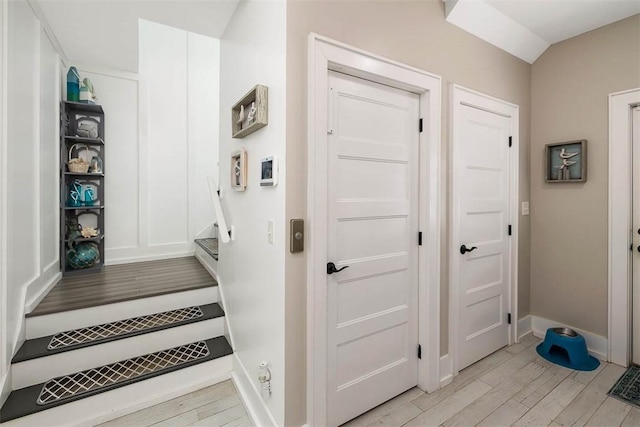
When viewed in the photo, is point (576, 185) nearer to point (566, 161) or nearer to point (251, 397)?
point (566, 161)

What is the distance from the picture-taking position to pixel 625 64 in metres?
2.32

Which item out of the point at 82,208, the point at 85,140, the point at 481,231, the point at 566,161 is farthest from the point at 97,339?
the point at 566,161

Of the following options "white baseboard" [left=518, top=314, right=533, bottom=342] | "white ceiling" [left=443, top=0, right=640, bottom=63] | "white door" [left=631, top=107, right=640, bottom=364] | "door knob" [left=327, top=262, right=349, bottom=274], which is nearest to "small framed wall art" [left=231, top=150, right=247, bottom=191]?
"door knob" [left=327, top=262, right=349, bottom=274]

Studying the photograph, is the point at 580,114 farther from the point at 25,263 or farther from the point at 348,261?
the point at 25,263

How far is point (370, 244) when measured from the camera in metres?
1.81

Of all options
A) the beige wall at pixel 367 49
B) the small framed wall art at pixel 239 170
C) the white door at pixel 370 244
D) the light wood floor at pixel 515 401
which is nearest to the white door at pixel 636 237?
the light wood floor at pixel 515 401

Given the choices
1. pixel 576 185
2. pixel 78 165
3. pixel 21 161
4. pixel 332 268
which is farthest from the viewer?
pixel 78 165

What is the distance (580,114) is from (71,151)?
4998 mm

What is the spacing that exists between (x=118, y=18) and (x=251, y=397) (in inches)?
117

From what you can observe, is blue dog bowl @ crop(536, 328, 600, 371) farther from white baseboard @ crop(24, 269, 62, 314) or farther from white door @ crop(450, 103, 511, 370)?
white baseboard @ crop(24, 269, 62, 314)

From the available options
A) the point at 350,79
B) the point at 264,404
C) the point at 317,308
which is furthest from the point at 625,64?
the point at 264,404

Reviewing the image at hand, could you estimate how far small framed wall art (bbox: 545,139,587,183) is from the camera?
2529 mm

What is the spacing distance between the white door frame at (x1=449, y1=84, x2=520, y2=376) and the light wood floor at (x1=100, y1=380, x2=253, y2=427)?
157 cm

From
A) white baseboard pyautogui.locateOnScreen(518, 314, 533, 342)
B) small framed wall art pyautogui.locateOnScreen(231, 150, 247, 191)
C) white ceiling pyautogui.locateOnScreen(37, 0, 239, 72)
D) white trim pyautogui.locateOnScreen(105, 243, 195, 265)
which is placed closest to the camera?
small framed wall art pyautogui.locateOnScreen(231, 150, 247, 191)
